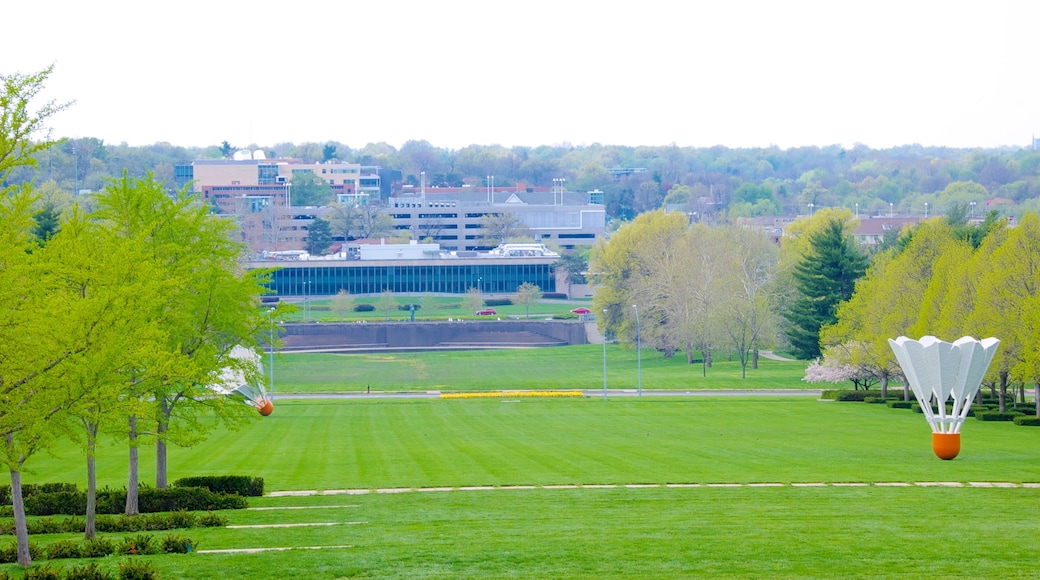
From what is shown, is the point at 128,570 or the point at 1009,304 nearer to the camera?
the point at 128,570

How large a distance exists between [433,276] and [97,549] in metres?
143

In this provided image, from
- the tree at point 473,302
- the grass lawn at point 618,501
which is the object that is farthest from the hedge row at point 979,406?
the tree at point 473,302

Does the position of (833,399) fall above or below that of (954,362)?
below

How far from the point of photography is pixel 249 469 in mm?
38219

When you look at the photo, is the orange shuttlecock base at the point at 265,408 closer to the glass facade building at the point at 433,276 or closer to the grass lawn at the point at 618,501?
the grass lawn at the point at 618,501

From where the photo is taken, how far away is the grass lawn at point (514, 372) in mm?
79938

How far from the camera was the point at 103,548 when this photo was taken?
72.9ft

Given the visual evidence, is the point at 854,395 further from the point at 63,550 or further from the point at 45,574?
the point at 45,574

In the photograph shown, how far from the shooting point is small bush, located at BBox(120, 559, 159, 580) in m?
19.2

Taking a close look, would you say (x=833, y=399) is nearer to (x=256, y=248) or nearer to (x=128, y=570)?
(x=128, y=570)

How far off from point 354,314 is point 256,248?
5513cm

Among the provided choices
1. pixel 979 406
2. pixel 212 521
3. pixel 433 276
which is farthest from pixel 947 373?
pixel 433 276

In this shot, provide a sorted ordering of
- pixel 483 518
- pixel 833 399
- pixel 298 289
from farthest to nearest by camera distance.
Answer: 1. pixel 298 289
2. pixel 833 399
3. pixel 483 518

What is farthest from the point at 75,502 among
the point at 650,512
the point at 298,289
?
the point at 298,289
